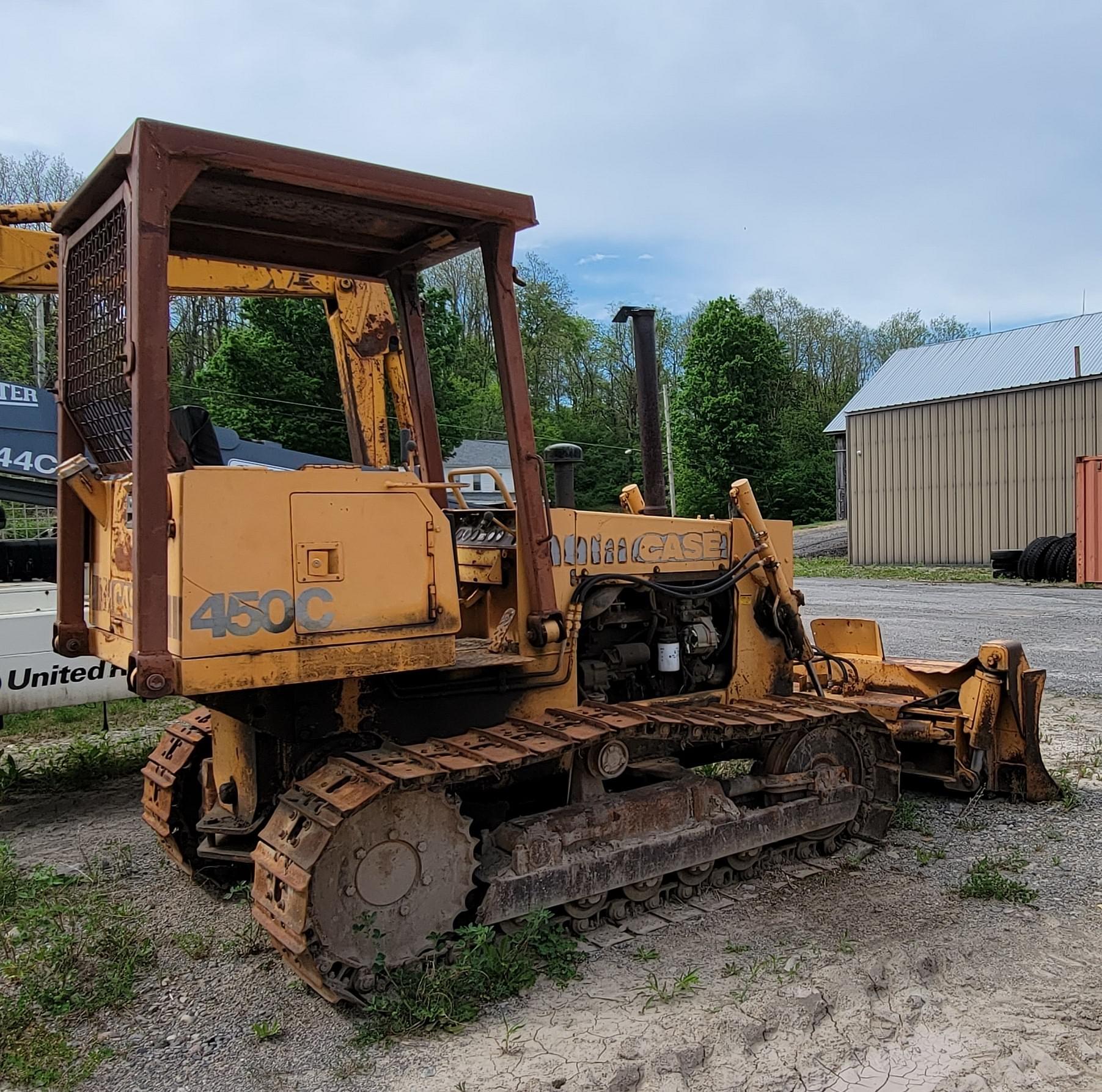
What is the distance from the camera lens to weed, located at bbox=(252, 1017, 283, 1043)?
12.1 feet

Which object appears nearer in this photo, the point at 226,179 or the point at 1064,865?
the point at 226,179

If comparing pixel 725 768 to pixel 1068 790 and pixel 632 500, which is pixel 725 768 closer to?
pixel 632 500

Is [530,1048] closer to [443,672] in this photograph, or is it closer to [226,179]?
[443,672]

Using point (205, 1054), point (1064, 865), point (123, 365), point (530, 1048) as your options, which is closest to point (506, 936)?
point (530, 1048)

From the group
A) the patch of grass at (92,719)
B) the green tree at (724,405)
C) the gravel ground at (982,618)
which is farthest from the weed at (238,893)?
the green tree at (724,405)

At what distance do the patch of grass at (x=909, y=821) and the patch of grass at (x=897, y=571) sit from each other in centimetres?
1852

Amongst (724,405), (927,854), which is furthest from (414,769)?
(724,405)

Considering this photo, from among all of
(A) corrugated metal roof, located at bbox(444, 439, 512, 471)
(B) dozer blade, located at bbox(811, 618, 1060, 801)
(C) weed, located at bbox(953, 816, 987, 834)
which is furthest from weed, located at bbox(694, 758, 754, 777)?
(A) corrugated metal roof, located at bbox(444, 439, 512, 471)

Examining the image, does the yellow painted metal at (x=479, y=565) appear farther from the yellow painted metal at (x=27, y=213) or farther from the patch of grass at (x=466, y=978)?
the yellow painted metal at (x=27, y=213)

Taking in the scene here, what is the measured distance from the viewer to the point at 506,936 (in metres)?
4.24

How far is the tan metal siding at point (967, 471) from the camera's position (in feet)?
85.7

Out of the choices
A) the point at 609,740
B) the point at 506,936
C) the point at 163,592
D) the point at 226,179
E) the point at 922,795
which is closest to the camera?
the point at 163,592

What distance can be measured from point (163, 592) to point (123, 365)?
2.76 ft

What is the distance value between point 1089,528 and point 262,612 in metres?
22.5
